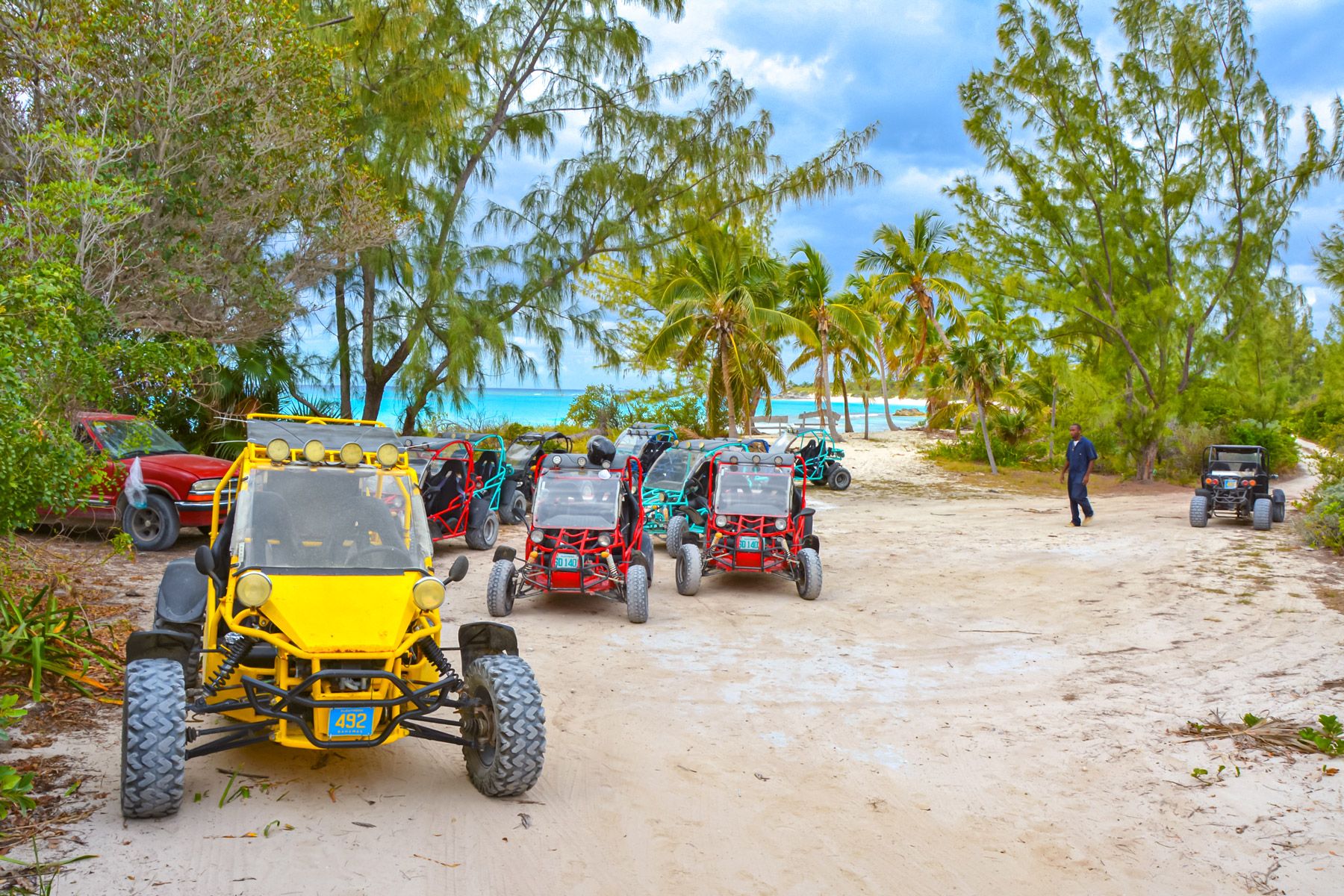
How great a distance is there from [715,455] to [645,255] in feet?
28.9

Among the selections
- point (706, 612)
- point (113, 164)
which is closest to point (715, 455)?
point (706, 612)

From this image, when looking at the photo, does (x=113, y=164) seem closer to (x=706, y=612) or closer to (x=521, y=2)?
(x=706, y=612)

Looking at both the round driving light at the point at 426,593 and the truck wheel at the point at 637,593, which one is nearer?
the round driving light at the point at 426,593

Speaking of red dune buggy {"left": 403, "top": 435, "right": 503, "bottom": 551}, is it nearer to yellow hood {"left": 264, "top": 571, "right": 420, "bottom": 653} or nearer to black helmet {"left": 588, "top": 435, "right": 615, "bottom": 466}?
black helmet {"left": 588, "top": 435, "right": 615, "bottom": 466}

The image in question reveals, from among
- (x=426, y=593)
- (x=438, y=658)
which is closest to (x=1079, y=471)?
(x=438, y=658)

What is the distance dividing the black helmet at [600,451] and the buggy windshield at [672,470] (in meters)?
1.22

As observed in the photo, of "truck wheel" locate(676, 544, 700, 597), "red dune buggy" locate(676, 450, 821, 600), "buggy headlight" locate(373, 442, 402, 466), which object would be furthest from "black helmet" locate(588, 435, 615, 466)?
"buggy headlight" locate(373, 442, 402, 466)

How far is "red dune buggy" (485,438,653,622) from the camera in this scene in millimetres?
9688

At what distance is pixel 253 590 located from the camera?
4660mm

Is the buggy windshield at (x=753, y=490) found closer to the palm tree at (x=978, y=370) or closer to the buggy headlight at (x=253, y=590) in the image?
the buggy headlight at (x=253, y=590)

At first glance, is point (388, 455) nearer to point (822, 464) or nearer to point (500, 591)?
point (500, 591)

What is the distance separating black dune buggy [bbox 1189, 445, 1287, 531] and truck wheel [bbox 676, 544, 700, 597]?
10.3 meters

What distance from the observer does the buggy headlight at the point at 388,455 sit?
17.9ft

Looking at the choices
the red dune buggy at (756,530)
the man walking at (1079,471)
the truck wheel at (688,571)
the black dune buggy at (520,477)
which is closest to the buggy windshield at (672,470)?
the black dune buggy at (520,477)
